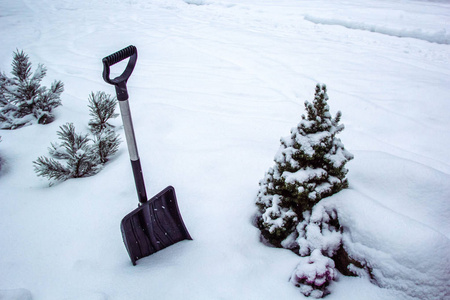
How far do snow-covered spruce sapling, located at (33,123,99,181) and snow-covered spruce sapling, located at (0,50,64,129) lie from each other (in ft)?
3.90

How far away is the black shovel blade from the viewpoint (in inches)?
69.5

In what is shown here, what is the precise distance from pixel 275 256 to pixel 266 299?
314mm

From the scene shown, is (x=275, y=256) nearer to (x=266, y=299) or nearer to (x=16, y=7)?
(x=266, y=299)

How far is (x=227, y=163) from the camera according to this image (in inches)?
110

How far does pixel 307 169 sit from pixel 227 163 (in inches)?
45.5

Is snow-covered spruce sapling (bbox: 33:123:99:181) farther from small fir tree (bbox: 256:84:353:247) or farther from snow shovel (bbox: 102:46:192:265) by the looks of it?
small fir tree (bbox: 256:84:353:247)

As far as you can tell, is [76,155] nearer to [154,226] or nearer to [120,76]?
[154,226]

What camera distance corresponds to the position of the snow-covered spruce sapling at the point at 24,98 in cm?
319

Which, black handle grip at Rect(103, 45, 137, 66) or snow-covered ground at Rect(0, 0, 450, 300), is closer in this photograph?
black handle grip at Rect(103, 45, 137, 66)

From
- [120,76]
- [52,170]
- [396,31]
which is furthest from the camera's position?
[396,31]

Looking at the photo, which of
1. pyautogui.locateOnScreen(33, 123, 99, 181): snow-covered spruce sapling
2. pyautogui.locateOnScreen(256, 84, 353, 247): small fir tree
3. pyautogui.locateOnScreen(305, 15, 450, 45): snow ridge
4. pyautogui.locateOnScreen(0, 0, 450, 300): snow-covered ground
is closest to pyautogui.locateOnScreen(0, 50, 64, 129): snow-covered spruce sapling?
pyautogui.locateOnScreen(0, 0, 450, 300): snow-covered ground

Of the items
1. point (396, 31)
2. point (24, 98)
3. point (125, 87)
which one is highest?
point (396, 31)

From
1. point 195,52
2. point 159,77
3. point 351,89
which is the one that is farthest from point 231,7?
point 351,89

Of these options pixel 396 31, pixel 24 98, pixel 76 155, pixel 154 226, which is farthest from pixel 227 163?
pixel 396 31
